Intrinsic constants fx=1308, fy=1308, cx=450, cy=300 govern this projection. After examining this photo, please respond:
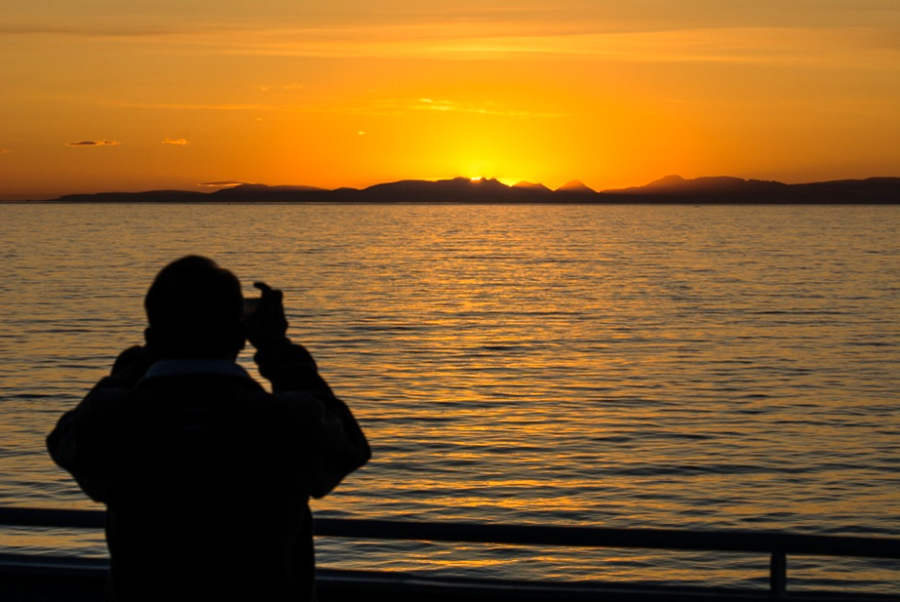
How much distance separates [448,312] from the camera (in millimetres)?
53062

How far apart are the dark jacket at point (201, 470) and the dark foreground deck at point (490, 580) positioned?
4.45 feet

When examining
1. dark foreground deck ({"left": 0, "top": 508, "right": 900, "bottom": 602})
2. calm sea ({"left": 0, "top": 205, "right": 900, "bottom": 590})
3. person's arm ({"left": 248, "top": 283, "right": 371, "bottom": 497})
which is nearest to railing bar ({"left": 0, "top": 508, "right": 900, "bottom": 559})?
dark foreground deck ({"left": 0, "top": 508, "right": 900, "bottom": 602})

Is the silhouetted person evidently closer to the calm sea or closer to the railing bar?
the railing bar

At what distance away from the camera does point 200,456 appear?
104 inches

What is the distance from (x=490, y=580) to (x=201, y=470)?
6.52ft

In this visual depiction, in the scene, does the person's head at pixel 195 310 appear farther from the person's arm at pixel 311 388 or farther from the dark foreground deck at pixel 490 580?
the dark foreground deck at pixel 490 580

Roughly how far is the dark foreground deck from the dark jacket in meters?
1.36

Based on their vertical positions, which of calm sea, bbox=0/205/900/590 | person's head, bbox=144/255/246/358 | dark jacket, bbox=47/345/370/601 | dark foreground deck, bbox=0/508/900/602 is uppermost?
person's head, bbox=144/255/246/358

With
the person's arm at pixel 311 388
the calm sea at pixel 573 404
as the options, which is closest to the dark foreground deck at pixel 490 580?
the person's arm at pixel 311 388

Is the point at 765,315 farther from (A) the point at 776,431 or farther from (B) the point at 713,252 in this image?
(B) the point at 713,252

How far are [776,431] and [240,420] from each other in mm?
21786

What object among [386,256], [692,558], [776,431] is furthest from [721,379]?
[386,256]

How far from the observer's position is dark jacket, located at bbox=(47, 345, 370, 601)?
8.67ft

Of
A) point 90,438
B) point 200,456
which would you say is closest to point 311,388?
point 200,456
